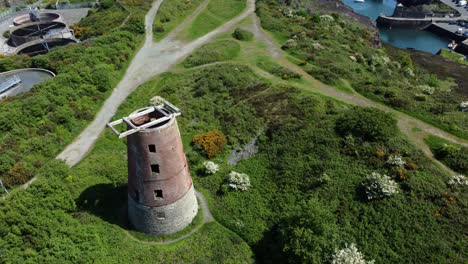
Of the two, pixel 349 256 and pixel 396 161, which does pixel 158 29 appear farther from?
pixel 349 256

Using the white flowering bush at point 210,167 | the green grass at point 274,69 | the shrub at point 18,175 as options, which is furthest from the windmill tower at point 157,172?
the green grass at point 274,69

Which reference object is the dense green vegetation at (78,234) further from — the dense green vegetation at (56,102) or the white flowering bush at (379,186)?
the white flowering bush at (379,186)

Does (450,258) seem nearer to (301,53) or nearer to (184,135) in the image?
(184,135)

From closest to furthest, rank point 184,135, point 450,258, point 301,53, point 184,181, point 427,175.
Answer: point 450,258
point 184,181
point 427,175
point 184,135
point 301,53

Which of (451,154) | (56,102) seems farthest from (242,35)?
(451,154)

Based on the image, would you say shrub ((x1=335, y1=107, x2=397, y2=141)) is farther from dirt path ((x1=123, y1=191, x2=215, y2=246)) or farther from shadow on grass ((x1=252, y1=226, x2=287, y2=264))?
dirt path ((x1=123, y1=191, x2=215, y2=246))

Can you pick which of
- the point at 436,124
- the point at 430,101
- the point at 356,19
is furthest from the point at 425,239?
the point at 356,19
